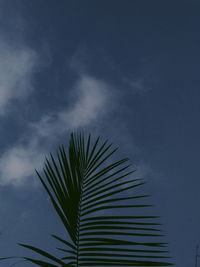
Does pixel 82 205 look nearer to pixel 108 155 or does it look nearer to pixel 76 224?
pixel 76 224

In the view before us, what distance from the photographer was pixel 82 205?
6.67ft

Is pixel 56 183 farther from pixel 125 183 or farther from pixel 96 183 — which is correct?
pixel 125 183

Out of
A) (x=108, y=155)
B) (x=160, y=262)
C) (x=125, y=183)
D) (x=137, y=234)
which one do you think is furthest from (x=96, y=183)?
(x=160, y=262)

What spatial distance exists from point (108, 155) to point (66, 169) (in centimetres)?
49

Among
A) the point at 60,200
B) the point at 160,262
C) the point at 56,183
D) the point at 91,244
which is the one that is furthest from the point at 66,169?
the point at 160,262

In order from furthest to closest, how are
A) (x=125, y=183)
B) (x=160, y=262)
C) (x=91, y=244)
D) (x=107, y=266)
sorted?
(x=125, y=183), (x=91, y=244), (x=107, y=266), (x=160, y=262)

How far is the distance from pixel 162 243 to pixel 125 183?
1.80ft

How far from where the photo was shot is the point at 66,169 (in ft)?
6.91

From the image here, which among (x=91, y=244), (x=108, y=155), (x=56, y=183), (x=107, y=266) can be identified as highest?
(x=108, y=155)

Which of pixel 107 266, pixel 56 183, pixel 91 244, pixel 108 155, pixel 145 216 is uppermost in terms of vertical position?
pixel 108 155

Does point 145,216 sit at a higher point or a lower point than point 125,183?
lower

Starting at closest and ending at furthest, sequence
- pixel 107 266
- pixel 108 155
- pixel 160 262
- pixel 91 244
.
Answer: pixel 160 262 < pixel 107 266 < pixel 91 244 < pixel 108 155

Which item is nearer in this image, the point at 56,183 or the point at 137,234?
the point at 137,234

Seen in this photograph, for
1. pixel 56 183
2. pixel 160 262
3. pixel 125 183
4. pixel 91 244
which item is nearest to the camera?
pixel 160 262
